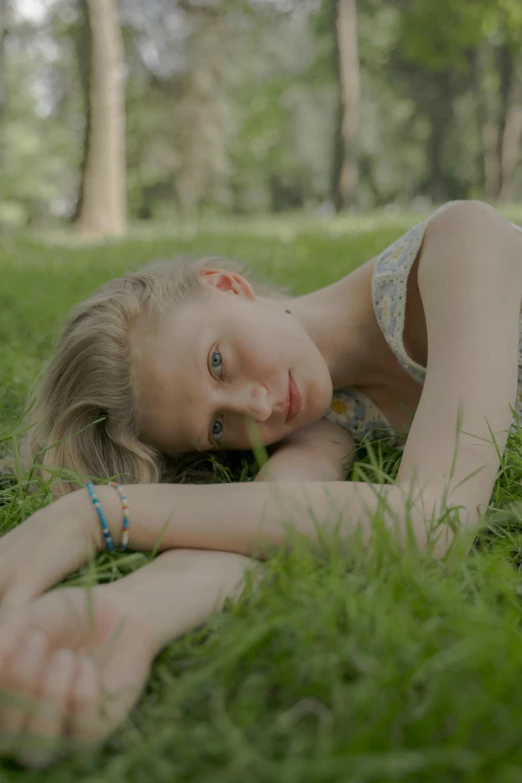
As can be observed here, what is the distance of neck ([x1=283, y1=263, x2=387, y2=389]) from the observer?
2.48 m

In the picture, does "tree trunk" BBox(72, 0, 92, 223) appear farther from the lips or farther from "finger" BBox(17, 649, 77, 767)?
"finger" BBox(17, 649, 77, 767)

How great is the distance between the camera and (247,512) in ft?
5.38

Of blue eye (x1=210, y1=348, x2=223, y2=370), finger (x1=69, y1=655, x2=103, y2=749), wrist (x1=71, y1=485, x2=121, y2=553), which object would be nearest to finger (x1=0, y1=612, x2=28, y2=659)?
finger (x1=69, y1=655, x2=103, y2=749)

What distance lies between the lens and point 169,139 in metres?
25.0

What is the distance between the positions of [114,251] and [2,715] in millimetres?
6292

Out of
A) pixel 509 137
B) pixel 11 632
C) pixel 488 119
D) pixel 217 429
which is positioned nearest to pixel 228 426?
pixel 217 429

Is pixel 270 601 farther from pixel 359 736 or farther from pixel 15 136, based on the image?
pixel 15 136

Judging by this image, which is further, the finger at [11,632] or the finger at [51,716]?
the finger at [11,632]

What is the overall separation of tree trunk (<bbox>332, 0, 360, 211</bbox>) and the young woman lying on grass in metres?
14.0

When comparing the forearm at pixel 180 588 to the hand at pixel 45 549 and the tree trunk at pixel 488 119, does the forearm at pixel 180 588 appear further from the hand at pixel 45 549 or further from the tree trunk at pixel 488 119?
the tree trunk at pixel 488 119

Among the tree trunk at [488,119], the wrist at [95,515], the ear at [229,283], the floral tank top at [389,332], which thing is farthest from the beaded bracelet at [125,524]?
the tree trunk at [488,119]

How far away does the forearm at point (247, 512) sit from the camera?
156 centimetres

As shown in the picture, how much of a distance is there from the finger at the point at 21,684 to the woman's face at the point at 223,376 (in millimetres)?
895

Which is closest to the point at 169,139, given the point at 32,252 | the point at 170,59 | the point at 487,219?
the point at 170,59
